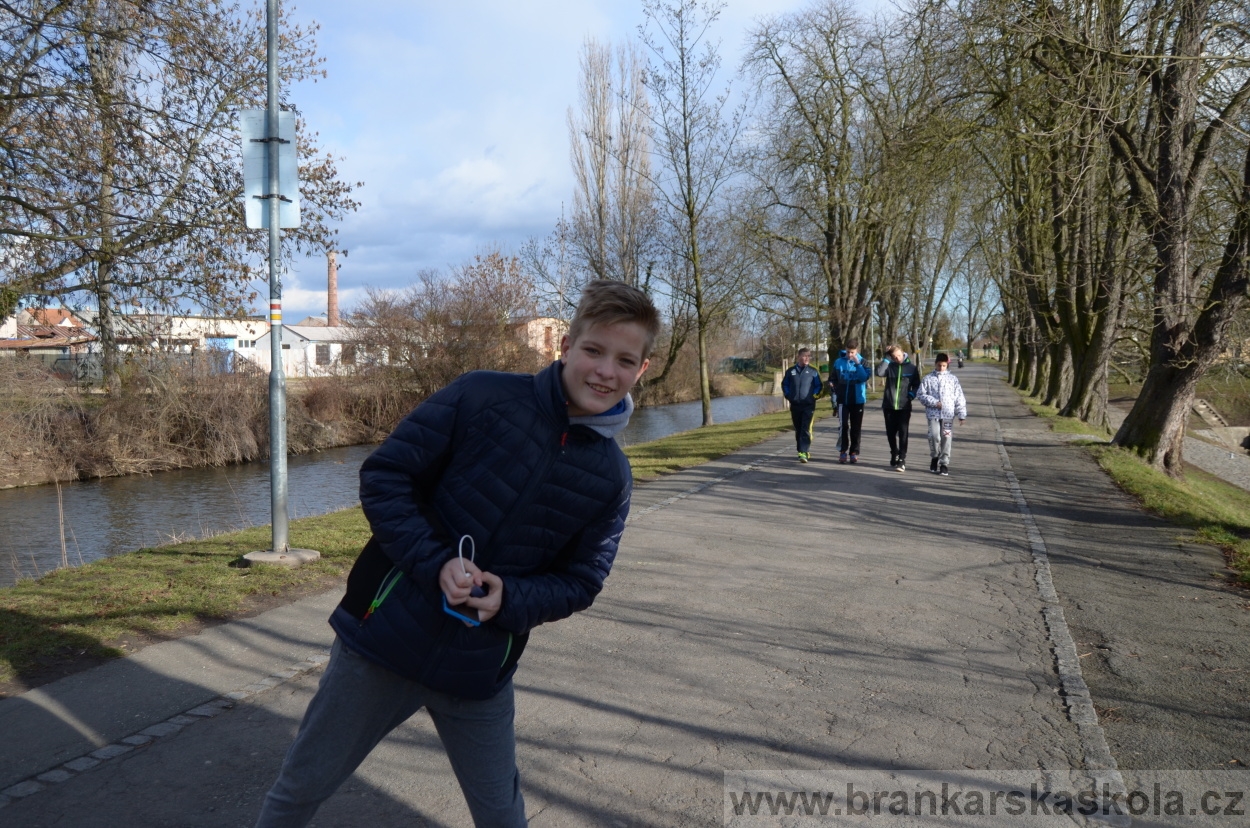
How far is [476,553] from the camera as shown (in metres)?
2.49

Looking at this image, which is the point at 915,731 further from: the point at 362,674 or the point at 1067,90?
the point at 1067,90

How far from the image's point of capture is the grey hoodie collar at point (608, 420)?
103 inches

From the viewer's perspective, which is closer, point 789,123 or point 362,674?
point 362,674

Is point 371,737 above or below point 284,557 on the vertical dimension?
above

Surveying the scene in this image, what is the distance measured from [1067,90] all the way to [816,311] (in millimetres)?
20077

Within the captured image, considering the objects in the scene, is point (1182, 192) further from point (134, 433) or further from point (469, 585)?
point (134, 433)

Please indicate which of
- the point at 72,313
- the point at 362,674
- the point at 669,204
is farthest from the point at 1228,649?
the point at 669,204

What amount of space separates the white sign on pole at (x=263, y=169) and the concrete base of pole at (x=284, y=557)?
2.79m

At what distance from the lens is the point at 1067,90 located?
12.5m

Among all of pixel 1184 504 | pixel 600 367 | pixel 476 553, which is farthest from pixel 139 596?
pixel 1184 504

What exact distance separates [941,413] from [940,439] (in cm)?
41

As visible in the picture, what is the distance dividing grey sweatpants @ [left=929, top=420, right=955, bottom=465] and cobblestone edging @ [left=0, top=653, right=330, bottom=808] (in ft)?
36.1

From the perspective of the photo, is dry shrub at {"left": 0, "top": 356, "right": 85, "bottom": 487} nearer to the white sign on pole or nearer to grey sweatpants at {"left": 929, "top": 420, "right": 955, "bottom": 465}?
the white sign on pole

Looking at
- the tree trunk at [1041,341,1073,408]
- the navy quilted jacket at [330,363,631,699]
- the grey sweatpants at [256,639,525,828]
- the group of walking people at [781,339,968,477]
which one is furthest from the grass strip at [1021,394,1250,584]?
the tree trunk at [1041,341,1073,408]
